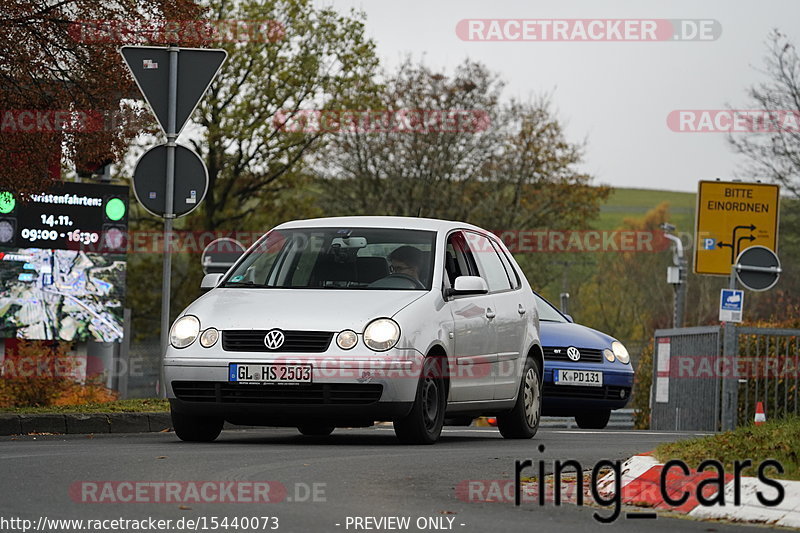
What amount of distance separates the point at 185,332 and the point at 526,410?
3.57m

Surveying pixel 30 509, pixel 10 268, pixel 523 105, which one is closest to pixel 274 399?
pixel 30 509

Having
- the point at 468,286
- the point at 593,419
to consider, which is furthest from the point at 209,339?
the point at 593,419

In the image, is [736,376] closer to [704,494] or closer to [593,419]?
[593,419]

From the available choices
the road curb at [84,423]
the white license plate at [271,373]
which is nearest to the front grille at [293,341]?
the white license plate at [271,373]

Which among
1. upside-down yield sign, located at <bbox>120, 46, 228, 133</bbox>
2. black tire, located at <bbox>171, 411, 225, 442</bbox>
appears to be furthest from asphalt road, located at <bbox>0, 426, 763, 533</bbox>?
upside-down yield sign, located at <bbox>120, 46, 228, 133</bbox>

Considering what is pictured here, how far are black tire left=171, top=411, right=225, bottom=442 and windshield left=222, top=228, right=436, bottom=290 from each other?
110 centimetres

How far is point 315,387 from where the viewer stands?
1150 centimetres

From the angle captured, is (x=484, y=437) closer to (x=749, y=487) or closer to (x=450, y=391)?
(x=450, y=391)

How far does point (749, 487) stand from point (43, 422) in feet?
26.8

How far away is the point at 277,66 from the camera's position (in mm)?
43781

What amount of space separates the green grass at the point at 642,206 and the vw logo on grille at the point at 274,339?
83.6m

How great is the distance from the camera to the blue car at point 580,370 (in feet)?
57.3

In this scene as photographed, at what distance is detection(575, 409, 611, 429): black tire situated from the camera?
18.5 meters

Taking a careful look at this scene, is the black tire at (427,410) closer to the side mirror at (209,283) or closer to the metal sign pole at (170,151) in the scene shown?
the side mirror at (209,283)
